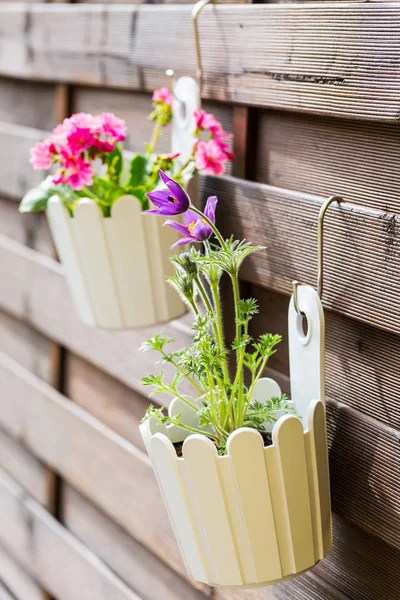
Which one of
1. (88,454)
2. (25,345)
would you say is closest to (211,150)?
(88,454)

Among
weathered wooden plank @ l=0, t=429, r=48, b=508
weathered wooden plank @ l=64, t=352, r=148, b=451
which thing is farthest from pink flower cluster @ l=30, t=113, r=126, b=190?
weathered wooden plank @ l=0, t=429, r=48, b=508

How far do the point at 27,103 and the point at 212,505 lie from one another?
1117 millimetres


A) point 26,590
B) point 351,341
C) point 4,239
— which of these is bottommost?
point 26,590

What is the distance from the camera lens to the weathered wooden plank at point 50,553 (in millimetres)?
1466

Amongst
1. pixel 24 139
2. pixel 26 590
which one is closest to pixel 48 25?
pixel 24 139

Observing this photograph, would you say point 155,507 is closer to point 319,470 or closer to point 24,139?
point 319,470

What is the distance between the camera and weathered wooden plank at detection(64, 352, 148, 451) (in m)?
1.35

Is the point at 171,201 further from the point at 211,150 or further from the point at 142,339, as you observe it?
the point at 142,339

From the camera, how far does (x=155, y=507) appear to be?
4.21ft

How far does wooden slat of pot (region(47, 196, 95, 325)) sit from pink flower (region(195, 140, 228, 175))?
8.0 inches

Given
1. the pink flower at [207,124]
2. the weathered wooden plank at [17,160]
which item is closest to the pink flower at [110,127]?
the pink flower at [207,124]

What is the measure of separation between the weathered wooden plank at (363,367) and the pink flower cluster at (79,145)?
1.15 feet

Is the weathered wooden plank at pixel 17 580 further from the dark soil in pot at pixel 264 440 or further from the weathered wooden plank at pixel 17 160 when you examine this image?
the dark soil in pot at pixel 264 440

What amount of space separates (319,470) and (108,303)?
0.41 m
